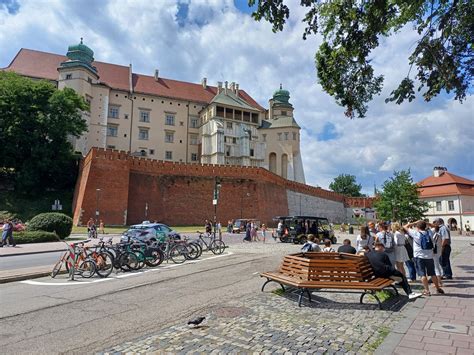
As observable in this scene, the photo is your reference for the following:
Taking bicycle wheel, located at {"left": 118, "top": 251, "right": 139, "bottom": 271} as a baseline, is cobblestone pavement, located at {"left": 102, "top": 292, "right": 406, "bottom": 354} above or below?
below

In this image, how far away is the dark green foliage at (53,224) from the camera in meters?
25.1

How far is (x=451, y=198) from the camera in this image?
195ft

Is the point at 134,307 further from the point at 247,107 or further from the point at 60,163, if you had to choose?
the point at 247,107

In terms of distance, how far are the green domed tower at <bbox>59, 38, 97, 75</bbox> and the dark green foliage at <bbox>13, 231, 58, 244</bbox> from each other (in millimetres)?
36462

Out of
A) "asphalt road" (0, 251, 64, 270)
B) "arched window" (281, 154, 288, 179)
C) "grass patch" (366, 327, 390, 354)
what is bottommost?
"grass patch" (366, 327, 390, 354)

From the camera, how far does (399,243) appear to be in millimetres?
9641

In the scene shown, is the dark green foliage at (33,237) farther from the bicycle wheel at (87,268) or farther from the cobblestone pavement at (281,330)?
the cobblestone pavement at (281,330)

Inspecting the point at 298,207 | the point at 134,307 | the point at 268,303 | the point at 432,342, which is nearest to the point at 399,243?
the point at 268,303

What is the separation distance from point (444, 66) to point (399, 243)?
14.9ft

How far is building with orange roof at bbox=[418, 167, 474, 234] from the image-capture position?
190 ft

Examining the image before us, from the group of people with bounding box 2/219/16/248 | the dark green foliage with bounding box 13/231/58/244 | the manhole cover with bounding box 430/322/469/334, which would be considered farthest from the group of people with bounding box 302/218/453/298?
the dark green foliage with bounding box 13/231/58/244

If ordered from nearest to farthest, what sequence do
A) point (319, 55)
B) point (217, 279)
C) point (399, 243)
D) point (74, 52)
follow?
point (319, 55) → point (399, 243) → point (217, 279) → point (74, 52)

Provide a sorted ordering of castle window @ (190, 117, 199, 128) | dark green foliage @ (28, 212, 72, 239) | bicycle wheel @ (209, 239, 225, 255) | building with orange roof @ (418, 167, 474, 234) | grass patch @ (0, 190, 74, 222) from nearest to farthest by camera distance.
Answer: bicycle wheel @ (209, 239, 225, 255) → dark green foliage @ (28, 212, 72, 239) → grass patch @ (0, 190, 74, 222) → building with orange roof @ (418, 167, 474, 234) → castle window @ (190, 117, 199, 128)

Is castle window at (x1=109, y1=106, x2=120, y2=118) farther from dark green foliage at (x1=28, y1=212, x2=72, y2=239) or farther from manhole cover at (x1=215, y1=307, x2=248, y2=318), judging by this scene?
manhole cover at (x1=215, y1=307, x2=248, y2=318)
